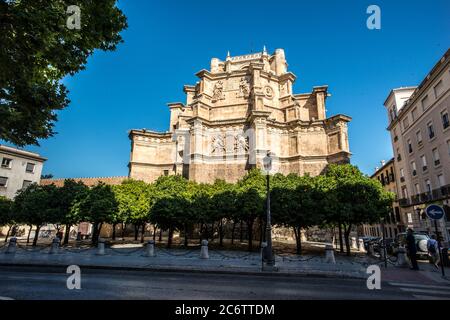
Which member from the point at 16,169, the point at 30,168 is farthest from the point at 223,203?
the point at 30,168

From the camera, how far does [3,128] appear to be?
10.4 metres

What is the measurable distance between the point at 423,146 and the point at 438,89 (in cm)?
638

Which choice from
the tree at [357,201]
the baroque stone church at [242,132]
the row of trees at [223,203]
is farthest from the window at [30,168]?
the tree at [357,201]

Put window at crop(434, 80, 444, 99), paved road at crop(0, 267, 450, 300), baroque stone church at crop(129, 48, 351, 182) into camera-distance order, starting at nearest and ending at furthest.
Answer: paved road at crop(0, 267, 450, 300)
window at crop(434, 80, 444, 99)
baroque stone church at crop(129, 48, 351, 182)

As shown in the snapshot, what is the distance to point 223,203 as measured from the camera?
1925 cm

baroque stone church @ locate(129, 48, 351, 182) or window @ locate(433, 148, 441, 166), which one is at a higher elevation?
baroque stone church @ locate(129, 48, 351, 182)

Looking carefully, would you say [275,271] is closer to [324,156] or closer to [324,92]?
[324,156]

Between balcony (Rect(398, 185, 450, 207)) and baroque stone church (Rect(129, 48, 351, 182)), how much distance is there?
8.48 metres

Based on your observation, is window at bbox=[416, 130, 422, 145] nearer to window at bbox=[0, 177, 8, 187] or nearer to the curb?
the curb

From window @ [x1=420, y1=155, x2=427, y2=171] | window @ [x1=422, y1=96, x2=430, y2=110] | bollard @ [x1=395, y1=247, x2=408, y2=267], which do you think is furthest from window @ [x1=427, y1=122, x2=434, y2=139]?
bollard @ [x1=395, y1=247, x2=408, y2=267]

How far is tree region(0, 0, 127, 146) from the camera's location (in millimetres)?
6871

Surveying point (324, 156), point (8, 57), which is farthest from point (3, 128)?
point (324, 156)
